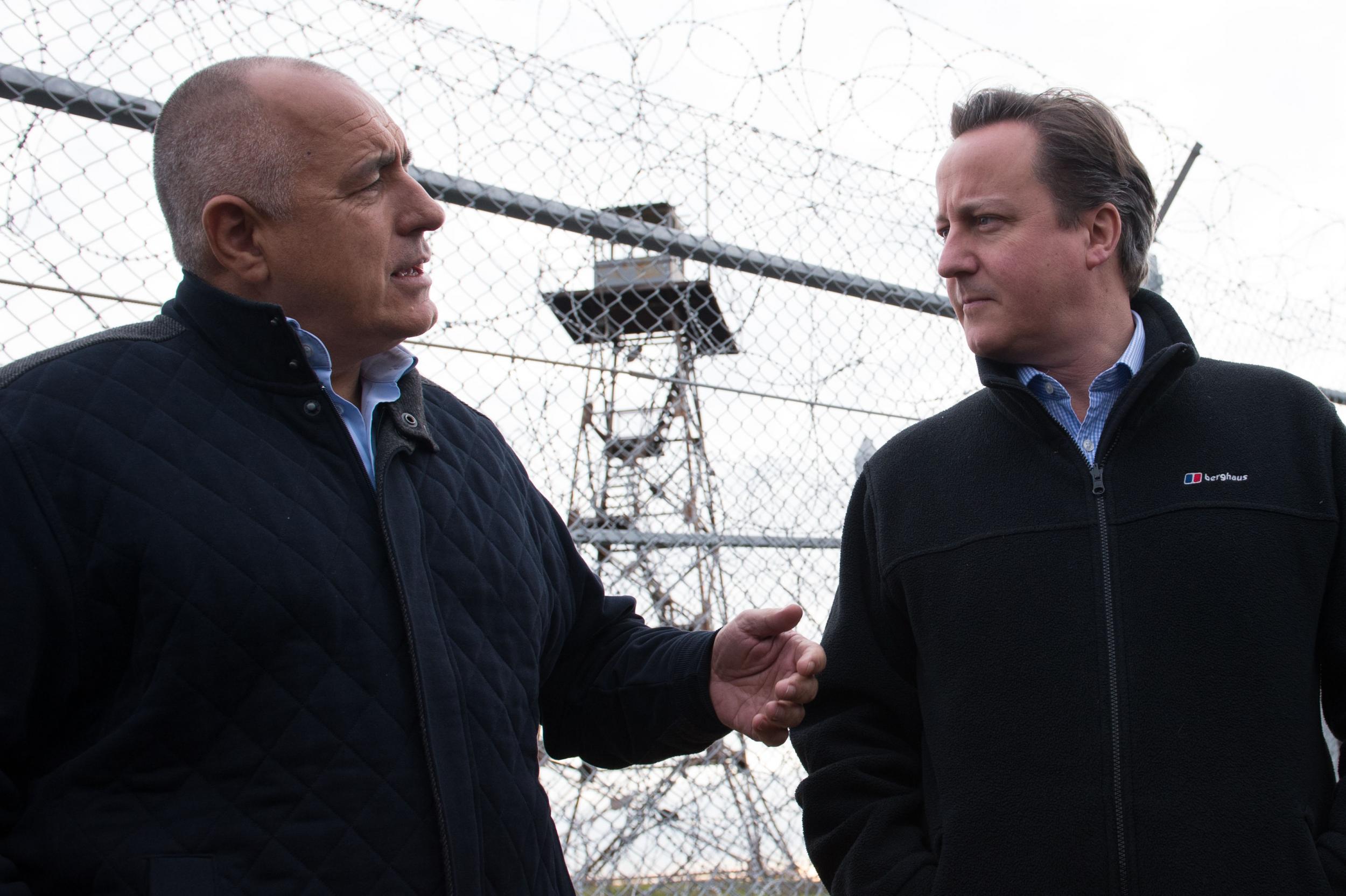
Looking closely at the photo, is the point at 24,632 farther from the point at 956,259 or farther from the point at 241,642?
the point at 956,259

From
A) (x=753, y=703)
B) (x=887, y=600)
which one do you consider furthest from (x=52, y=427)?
(x=887, y=600)

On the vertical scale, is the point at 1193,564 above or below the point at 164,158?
below

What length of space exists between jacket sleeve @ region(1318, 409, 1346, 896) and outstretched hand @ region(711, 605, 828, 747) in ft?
2.50

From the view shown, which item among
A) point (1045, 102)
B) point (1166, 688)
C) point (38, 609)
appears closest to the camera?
point (38, 609)

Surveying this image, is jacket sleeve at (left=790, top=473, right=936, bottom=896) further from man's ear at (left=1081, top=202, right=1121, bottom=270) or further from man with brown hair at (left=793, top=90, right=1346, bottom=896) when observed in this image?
man's ear at (left=1081, top=202, right=1121, bottom=270)

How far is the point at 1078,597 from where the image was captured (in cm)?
168

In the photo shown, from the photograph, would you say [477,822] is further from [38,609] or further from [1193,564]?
[1193,564]

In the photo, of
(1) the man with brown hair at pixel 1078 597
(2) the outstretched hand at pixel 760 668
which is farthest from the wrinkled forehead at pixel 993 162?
(2) the outstretched hand at pixel 760 668

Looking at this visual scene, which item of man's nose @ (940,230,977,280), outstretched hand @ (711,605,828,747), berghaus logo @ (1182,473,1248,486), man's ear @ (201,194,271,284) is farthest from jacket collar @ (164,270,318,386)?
berghaus logo @ (1182,473,1248,486)

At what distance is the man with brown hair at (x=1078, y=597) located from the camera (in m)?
1.57

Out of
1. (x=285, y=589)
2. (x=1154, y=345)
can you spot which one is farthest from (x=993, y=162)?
(x=285, y=589)

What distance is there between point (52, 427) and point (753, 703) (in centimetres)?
111

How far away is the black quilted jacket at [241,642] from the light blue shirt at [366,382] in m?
0.03

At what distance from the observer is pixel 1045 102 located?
2039 mm
